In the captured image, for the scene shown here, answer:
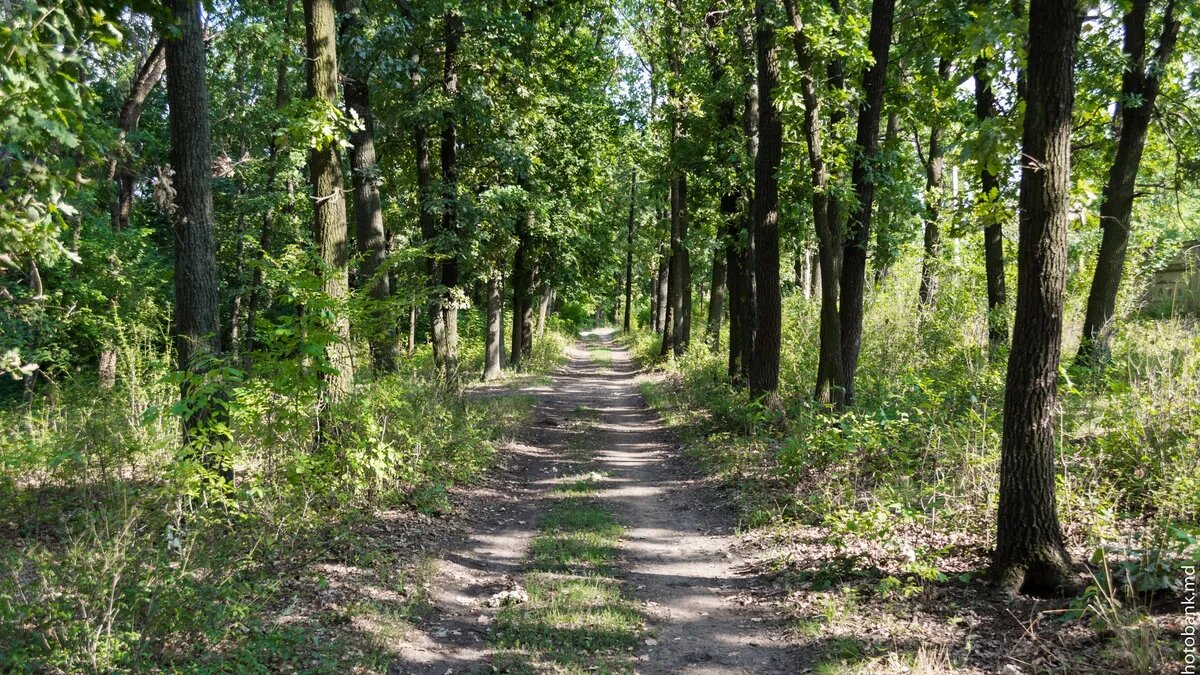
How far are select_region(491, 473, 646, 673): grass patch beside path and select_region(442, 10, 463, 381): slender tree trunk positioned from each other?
6.63 meters

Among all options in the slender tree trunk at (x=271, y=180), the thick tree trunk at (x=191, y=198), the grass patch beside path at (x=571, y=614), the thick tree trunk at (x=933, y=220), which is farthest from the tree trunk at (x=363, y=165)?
the thick tree trunk at (x=933, y=220)

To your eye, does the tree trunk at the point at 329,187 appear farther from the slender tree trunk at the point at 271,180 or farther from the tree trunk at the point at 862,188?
the slender tree trunk at the point at 271,180

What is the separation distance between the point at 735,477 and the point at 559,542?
336cm

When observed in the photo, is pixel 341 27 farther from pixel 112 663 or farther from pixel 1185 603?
pixel 1185 603

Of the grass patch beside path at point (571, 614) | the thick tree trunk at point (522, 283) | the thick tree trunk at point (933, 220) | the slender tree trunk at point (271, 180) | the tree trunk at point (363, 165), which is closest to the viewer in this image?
the grass patch beside path at point (571, 614)

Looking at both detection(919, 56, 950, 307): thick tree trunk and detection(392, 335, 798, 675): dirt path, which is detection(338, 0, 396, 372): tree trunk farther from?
detection(919, 56, 950, 307): thick tree trunk

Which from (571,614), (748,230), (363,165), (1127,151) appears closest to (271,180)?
(363,165)

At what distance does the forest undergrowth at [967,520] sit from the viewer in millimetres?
4355

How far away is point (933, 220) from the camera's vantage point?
1402 cm

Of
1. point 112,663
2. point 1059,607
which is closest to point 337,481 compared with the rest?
point 112,663

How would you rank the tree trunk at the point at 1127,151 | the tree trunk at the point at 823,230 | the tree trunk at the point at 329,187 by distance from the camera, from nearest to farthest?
the tree trunk at the point at 329,187 → the tree trunk at the point at 1127,151 → the tree trunk at the point at 823,230

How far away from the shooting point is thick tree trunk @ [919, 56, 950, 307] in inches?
550

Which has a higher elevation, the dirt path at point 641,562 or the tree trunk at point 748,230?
the tree trunk at point 748,230

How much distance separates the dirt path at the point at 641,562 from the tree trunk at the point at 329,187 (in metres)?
2.55
